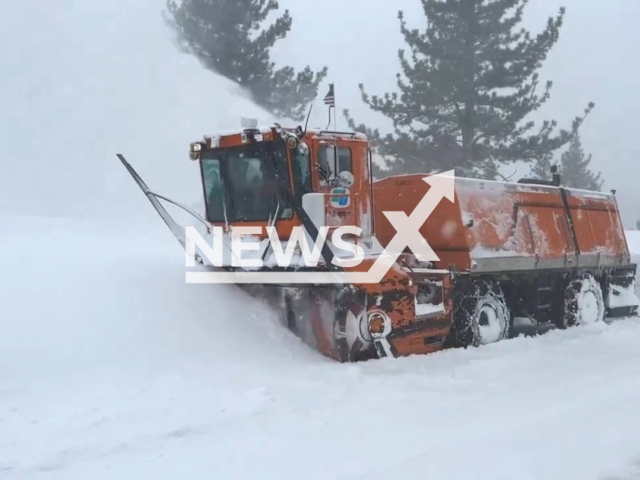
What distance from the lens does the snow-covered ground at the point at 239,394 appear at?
16.5 ft

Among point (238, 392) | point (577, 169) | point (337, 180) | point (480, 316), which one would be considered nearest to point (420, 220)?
point (480, 316)

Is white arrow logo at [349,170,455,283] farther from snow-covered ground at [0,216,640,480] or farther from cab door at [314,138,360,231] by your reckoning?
snow-covered ground at [0,216,640,480]

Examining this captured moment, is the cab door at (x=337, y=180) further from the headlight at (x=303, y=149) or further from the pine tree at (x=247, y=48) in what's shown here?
the pine tree at (x=247, y=48)

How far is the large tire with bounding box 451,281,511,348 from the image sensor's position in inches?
383

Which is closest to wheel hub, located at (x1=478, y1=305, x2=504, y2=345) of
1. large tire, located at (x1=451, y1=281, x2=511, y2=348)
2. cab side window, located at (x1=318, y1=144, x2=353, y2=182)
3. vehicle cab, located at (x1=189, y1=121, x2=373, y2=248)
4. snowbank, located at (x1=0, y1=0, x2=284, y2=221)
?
large tire, located at (x1=451, y1=281, x2=511, y2=348)

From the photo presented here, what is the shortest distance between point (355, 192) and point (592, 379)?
11.3 feet

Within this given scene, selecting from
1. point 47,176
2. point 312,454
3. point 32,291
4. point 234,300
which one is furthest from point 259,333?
point 47,176

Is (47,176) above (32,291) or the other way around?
above

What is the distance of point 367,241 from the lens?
9.20 meters

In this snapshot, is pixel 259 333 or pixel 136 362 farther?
pixel 259 333

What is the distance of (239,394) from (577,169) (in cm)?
5401

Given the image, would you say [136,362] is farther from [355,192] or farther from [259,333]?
[355,192]

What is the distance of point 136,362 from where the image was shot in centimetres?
720

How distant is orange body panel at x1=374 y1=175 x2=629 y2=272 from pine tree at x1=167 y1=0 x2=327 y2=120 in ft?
56.8
